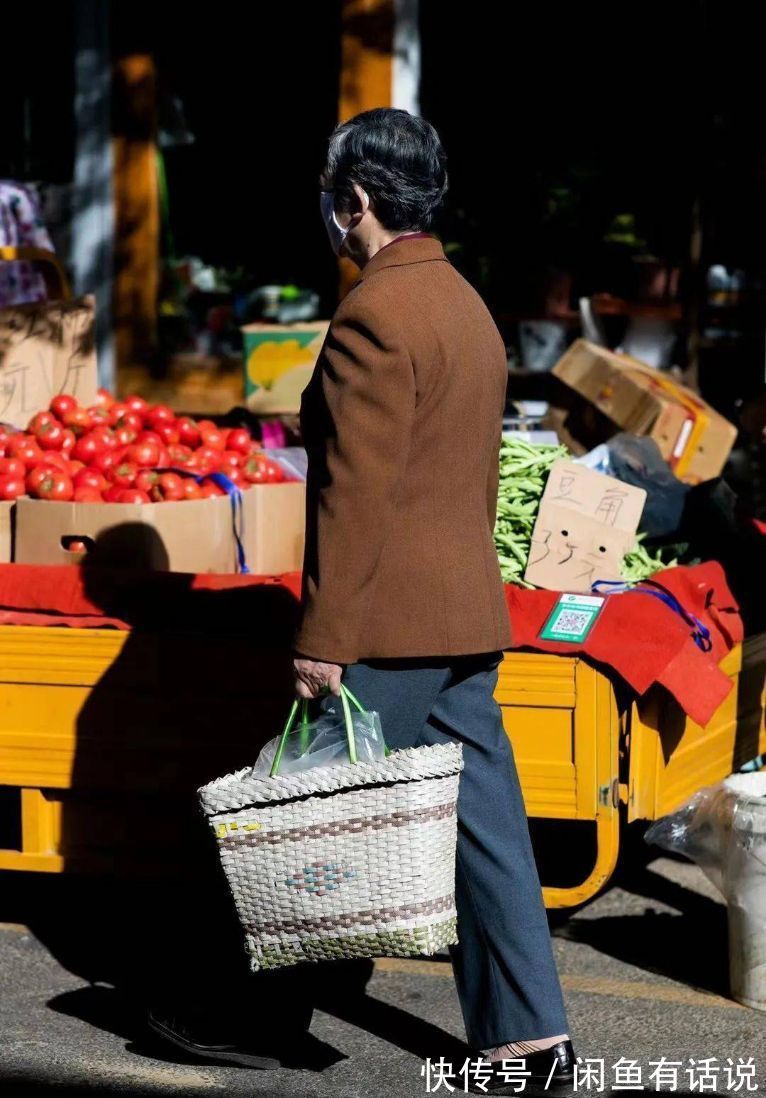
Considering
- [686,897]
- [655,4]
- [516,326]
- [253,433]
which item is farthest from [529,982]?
[655,4]

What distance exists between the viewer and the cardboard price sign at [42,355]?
5.75 meters

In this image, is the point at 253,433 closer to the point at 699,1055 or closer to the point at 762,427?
the point at 762,427

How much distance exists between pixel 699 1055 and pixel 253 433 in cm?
351

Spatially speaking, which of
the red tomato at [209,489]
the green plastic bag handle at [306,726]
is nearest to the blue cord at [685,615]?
the green plastic bag handle at [306,726]

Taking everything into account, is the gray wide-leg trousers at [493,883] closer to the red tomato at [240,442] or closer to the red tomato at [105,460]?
the red tomato at [105,460]

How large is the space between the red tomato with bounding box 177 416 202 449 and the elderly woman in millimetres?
2469

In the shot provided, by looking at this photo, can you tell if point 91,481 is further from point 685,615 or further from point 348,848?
point 348,848

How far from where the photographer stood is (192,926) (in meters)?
4.95

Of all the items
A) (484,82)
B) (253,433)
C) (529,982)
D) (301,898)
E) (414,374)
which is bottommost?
(529,982)

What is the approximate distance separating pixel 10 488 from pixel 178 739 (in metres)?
1.21

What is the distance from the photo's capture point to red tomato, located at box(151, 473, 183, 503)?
5.26 m

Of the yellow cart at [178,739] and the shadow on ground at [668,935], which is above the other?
the yellow cart at [178,739]

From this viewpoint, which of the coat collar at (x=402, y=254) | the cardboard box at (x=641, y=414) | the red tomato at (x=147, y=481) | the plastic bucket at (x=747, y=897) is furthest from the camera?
the cardboard box at (x=641, y=414)

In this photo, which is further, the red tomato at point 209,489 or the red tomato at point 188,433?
the red tomato at point 188,433
